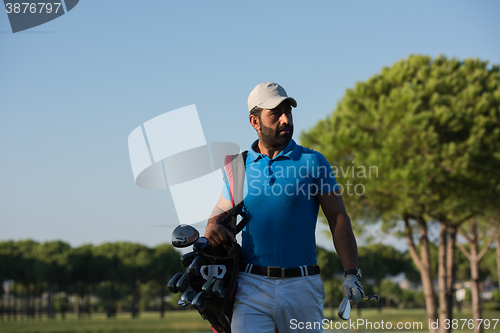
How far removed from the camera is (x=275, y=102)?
3508mm

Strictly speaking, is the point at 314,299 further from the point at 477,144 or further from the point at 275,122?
the point at 477,144

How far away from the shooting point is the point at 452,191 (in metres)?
21.4

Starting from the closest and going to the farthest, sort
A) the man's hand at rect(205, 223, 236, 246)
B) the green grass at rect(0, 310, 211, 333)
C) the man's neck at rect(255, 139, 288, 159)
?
the man's hand at rect(205, 223, 236, 246) → the man's neck at rect(255, 139, 288, 159) → the green grass at rect(0, 310, 211, 333)

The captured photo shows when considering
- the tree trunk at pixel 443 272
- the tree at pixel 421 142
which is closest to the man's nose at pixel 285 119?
the tree at pixel 421 142

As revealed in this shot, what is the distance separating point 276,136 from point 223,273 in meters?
1.03

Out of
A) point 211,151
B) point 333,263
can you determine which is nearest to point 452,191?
point 211,151

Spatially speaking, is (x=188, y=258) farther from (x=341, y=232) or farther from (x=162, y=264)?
(x=162, y=264)

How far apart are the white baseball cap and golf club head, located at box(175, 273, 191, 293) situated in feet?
4.27

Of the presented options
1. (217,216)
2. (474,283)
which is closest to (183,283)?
(217,216)

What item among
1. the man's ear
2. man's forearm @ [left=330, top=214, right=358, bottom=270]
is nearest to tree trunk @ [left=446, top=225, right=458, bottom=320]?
man's forearm @ [left=330, top=214, right=358, bottom=270]

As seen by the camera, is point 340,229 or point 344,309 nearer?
point 344,309

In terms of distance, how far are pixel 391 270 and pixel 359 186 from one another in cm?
6121

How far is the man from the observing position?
333cm

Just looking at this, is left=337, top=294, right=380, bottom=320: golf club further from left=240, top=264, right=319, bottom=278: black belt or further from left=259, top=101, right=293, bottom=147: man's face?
left=259, top=101, right=293, bottom=147: man's face
